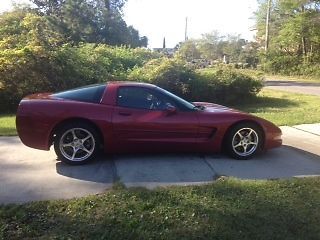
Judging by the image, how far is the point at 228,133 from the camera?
673cm

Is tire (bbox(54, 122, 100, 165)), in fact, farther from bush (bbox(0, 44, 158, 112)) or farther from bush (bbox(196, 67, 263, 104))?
bush (bbox(196, 67, 263, 104))

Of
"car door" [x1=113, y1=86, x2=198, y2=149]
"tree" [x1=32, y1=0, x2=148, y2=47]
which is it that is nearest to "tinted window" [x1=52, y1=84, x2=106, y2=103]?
"car door" [x1=113, y1=86, x2=198, y2=149]

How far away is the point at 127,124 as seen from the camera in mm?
6332

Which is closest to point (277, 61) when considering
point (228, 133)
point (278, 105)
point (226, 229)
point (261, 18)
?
point (261, 18)

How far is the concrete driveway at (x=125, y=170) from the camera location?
5.24 m

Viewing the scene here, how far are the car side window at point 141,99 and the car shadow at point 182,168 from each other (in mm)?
794

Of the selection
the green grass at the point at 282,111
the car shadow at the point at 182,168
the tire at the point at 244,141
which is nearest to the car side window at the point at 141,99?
the car shadow at the point at 182,168

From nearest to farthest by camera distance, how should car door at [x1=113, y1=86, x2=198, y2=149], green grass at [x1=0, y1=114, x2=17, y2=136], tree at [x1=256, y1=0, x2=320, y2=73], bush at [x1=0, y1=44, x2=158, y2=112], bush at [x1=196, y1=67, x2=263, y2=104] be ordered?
car door at [x1=113, y1=86, x2=198, y2=149] → green grass at [x1=0, y1=114, x2=17, y2=136] → bush at [x1=0, y1=44, x2=158, y2=112] → bush at [x1=196, y1=67, x2=263, y2=104] → tree at [x1=256, y1=0, x2=320, y2=73]

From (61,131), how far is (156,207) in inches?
92.1

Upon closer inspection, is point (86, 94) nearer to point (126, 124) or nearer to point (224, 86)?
point (126, 124)

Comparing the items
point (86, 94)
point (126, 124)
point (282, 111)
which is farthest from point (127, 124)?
point (282, 111)

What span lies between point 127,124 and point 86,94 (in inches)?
31.0

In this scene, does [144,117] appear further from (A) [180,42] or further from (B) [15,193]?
(A) [180,42]

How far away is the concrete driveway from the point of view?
206 inches
